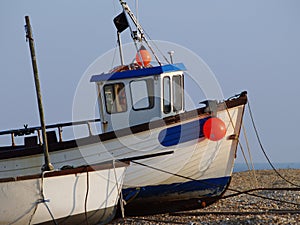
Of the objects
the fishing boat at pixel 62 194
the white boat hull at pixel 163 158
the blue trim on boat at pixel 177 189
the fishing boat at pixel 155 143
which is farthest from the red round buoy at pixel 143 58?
the fishing boat at pixel 62 194

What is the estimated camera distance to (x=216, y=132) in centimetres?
1240

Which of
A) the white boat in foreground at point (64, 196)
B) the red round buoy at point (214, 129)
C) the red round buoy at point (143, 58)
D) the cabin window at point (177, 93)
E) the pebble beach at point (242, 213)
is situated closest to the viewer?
the white boat in foreground at point (64, 196)

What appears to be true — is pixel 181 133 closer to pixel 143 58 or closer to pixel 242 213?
pixel 242 213

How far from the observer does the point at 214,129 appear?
12.4 m

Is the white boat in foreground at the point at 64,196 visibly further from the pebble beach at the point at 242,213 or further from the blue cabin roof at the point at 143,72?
the blue cabin roof at the point at 143,72

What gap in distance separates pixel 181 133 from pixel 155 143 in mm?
520

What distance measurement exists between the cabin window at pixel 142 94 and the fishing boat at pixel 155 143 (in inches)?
0.8

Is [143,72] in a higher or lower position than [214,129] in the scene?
higher

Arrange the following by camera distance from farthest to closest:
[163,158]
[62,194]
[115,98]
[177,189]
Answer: [115,98], [177,189], [163,158], [62,194]

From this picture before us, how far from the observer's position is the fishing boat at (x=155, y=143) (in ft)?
40.8

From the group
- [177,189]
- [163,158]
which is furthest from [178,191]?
[163,158]

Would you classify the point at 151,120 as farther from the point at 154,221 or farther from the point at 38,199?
the point at 38,199

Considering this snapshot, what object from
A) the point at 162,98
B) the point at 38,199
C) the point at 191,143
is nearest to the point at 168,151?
the point at 191,143

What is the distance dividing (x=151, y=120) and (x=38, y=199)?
340cm
